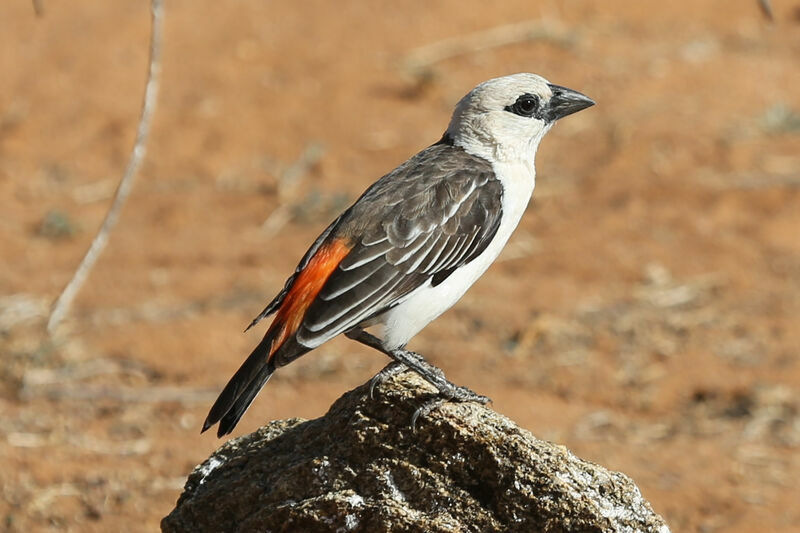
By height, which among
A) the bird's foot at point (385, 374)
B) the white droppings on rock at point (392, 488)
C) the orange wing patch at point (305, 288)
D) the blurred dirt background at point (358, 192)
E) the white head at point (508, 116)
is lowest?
the white droppings on rock at point (392, 488)

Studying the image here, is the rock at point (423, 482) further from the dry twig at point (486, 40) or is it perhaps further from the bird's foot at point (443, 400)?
the dry twig at point (486, 40)

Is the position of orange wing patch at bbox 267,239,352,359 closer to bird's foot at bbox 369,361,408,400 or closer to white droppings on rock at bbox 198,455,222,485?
bird's foot at bbox 369,361,408,400

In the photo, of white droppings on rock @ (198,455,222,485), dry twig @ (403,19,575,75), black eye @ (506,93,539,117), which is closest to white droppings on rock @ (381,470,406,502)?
white droppings on rock @ (198,455,222,485)

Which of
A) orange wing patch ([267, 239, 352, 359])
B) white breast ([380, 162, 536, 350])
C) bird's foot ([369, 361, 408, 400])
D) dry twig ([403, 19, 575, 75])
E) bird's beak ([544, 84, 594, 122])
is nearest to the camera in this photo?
bird's foot ([369, 361, 408, 400])

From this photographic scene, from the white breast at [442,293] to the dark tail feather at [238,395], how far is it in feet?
2.00

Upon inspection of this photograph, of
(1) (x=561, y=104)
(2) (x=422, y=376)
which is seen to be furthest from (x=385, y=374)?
(1) (x=561, y=104)

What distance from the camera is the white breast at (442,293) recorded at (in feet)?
16.8

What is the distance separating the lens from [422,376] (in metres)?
4.92

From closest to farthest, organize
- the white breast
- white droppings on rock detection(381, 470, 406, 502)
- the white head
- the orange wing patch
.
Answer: white droppings on rock detection(381, 470, 406, 502)
the orange wing patch
the white breast
the white head

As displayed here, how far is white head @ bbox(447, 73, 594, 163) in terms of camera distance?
5723mm

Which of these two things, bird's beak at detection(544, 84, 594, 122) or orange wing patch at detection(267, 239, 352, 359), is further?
bird's beak at detection(544, 84, 594, 122)

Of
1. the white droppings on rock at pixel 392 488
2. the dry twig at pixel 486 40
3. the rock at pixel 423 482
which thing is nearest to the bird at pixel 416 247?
the rock at pixel 423 482

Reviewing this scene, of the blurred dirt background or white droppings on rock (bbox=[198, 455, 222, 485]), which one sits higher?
the blurred dirt background

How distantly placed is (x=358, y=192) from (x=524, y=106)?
6625 millimetres
